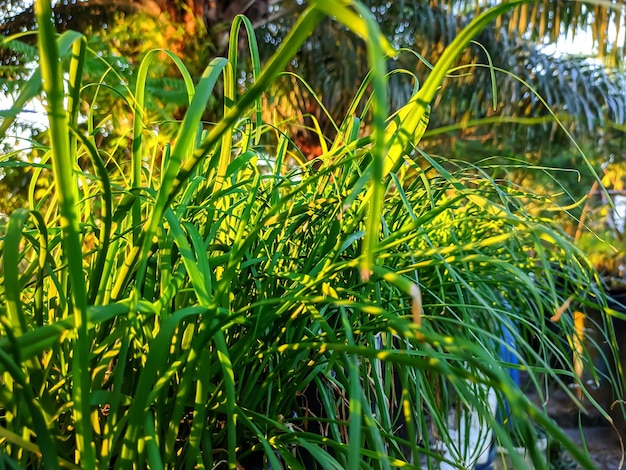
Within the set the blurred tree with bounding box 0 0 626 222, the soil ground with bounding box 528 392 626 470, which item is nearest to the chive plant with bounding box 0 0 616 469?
the soil ground with bounding box 528 392 626 470

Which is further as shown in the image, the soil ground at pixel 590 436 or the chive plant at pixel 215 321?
the soil ground at pixel 590 436

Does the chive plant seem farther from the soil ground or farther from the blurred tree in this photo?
the blurred tree

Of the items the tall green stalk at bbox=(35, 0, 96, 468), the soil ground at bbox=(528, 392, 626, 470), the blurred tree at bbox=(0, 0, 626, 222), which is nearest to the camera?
the tall green stalk at bbox=(35, 0, 96, 468)

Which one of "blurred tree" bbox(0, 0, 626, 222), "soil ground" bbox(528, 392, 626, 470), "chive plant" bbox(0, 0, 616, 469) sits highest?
"blurred tree" bbox(0, 0, 626, 222)

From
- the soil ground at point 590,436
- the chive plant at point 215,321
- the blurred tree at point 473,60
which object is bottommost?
the soil ground at point 590,436

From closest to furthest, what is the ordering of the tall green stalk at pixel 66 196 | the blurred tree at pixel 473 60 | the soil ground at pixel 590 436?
the tall green stalk at pixel 66 196
the soil ground at pixel 590 436
the blurred tree at pixel 473 60

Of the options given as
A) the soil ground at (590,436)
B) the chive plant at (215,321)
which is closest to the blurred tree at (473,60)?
the soil ground at (590,436)

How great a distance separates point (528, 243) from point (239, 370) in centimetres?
31

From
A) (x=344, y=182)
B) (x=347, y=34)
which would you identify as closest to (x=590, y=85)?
(x=347, y=34)

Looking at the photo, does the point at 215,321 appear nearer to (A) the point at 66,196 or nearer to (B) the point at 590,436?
(A) the point at 66,196

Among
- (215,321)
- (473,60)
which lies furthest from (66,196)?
(473,60)

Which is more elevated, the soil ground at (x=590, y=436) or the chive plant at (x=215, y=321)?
the chive plant at (x=215, y=321)

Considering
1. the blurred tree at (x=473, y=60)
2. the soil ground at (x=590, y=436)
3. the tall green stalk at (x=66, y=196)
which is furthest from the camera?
the blurred tree at (x=473, y=60)

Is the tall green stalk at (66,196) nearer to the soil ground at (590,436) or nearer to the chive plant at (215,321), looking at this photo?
the chive plant at (215,321)
